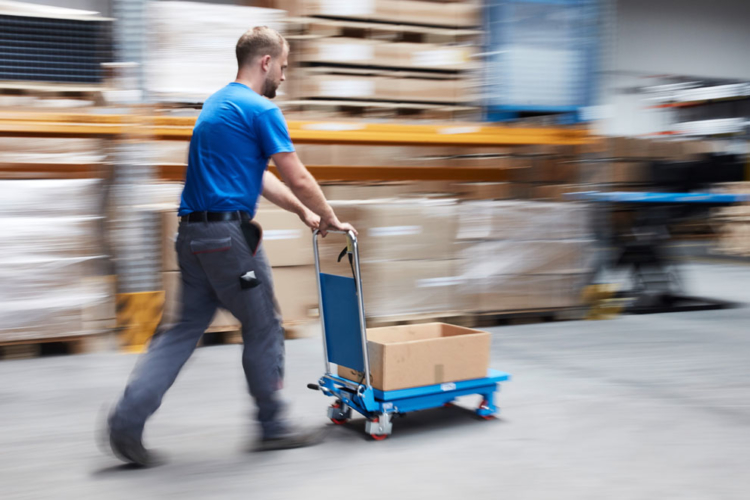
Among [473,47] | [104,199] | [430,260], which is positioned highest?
[473,47]

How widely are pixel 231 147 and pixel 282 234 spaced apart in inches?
102

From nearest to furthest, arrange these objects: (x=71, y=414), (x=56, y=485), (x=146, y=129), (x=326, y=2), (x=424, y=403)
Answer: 1. (x=56, y=485)
2. (x=424, y=403)
3. (x=71, y=414)
4. (x=146, y=129)
5. (x=326, y=2)

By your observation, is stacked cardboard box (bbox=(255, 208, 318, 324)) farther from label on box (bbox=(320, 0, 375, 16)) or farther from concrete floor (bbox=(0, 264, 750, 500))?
label on box (bbox=(320, 0, 375, 16))

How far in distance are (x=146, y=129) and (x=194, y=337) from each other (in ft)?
9.03

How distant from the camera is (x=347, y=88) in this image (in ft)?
19.1

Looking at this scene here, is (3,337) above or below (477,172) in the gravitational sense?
below

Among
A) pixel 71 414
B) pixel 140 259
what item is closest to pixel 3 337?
pixel 140 259

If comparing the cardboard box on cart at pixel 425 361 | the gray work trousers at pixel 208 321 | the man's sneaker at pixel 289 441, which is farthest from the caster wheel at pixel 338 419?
the gray work trousers at pixel 208 321

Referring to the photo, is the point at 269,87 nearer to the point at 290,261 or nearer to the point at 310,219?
the point at 310,219

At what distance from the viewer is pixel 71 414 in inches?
149

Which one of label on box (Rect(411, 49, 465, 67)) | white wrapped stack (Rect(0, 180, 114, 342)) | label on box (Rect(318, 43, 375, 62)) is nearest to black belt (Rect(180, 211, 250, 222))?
white wrapped stack (Rect(0, 180, 114, 342))

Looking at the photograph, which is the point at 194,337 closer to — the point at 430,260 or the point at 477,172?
the point at 430,260

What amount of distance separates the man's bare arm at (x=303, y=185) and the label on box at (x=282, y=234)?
245 cm

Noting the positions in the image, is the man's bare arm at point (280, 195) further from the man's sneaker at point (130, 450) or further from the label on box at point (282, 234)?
the label on box at point (282, 234)
